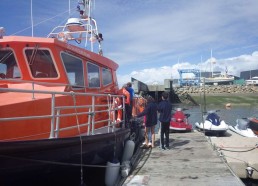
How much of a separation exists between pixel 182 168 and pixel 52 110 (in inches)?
139

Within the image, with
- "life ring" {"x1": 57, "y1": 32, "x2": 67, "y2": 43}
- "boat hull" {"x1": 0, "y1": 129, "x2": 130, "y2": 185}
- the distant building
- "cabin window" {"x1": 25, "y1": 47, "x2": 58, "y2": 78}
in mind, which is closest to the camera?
"boat hull" {"x1": 0, "y1": 129, "x2": 130, "y2": 185}

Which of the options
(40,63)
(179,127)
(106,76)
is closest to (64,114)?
(40,63)

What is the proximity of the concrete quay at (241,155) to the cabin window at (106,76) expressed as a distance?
11.4 feet

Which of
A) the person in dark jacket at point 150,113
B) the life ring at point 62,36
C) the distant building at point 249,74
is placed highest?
the distant building at point 249,74

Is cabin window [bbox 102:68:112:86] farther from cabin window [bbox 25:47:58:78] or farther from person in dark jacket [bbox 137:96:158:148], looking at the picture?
cabin window [bbox 25:47:58:78]

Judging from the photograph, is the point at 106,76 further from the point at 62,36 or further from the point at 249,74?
the point at 249,74

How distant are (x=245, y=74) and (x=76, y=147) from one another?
453ft

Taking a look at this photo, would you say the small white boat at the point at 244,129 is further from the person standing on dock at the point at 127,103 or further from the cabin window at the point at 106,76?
the cabin window at the point at 106,76

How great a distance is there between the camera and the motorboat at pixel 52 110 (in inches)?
166

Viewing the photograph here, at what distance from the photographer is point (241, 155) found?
29.6 feet

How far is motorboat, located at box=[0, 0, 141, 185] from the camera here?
13.8 feet

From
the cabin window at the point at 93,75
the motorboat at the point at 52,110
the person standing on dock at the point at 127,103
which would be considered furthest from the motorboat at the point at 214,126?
the cabin window at the point at 93,75

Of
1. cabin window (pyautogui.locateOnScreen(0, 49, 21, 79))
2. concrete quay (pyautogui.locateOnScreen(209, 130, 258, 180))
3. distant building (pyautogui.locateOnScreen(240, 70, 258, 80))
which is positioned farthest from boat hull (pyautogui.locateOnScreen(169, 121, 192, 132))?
distant building (pyautogui.locateOnScreen(240, 70, 258, 80))

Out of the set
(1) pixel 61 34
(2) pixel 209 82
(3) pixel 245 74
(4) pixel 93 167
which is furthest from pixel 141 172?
(3) pixel 245 74
